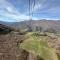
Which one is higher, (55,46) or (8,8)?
(8,8)

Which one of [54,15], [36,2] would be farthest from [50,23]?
[36,2]

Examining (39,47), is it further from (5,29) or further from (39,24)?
(5,29)

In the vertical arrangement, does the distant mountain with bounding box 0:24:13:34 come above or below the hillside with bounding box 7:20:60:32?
below

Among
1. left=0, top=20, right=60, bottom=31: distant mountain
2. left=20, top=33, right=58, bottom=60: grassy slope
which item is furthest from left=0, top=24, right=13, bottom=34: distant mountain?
left=20, top=33, right=58, bottom=60: grassy slope

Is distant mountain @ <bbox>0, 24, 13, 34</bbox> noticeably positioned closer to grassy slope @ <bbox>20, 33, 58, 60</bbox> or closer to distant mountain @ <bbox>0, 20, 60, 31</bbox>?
distant mountain @ <bbox>0, 20, 60, 31</bbox>

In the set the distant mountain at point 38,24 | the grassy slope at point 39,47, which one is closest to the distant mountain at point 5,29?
the distant mountain at point 38,24

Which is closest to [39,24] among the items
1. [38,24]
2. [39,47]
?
[38,24]

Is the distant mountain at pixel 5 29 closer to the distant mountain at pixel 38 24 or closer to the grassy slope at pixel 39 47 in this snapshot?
the distant mountain at pixel 38 24

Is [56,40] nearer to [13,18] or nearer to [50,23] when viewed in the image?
[50,23]

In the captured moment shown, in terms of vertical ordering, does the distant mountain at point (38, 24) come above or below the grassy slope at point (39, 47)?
above
